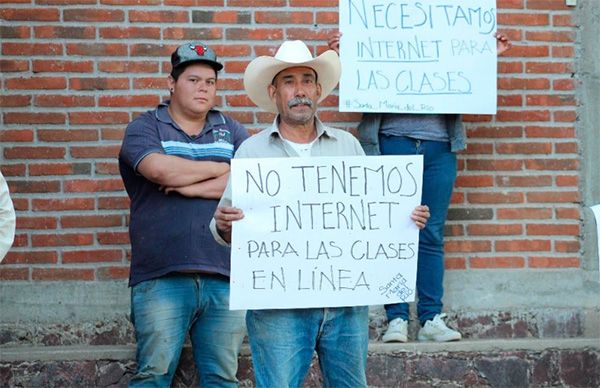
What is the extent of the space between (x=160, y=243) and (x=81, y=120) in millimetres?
1275

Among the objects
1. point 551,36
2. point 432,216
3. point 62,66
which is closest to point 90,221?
point 62,66

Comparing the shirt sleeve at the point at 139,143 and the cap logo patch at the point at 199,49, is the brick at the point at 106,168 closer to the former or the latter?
the shirt sleeve at the point at 139,143

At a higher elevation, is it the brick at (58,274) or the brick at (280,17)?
the brick at (280,17)

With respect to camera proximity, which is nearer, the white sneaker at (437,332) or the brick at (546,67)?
the white sneaker at (437,332)

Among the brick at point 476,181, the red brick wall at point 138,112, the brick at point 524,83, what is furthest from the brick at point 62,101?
the brick at point 524,83

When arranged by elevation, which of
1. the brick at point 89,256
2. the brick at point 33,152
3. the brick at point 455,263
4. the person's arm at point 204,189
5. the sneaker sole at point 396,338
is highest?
the brick at point 33,152

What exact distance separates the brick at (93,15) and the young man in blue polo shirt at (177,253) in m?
1.00

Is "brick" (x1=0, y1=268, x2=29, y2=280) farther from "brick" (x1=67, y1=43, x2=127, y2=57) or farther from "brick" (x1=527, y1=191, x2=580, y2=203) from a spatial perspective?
"brick" (x1=527, y1=191, x2=580, y2=203)

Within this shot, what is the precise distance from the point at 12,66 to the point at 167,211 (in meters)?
1.54

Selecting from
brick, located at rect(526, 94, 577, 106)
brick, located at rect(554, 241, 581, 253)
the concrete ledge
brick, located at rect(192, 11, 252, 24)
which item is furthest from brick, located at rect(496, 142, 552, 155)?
brick, located at rect(192, 11, 252, 24)

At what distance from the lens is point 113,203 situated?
6918 mm

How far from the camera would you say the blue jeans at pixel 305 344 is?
500 cm

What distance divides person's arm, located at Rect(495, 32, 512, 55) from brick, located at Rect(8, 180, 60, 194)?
2662mm

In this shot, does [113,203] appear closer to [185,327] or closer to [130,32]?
[130,32]
